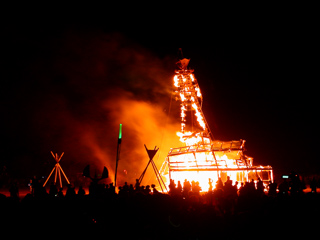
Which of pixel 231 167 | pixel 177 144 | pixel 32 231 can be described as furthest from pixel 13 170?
pixel 32 231

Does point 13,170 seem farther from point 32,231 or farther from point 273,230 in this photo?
point 273,230

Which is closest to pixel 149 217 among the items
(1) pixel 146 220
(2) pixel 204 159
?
(1) pixel 146 220

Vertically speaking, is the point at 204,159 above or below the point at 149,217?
above

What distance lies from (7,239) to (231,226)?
518 centimetres

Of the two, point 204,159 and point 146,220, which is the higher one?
point 204,159

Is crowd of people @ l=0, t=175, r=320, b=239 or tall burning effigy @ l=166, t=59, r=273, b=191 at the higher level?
tall burning effigy @ l=166, t=59, r=273, b=191

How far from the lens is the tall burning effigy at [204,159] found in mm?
15688

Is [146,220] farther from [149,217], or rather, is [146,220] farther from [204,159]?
[204,159]

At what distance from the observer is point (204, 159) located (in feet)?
57.5

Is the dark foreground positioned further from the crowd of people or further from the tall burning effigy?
the tall burning effigy

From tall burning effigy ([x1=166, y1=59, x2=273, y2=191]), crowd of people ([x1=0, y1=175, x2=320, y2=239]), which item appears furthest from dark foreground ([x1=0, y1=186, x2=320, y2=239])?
tall burning effigy ([x1=166, y1=59, x2=273, y2=191])

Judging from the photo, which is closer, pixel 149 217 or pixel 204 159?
pixel 149 217

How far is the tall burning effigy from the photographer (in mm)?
15688

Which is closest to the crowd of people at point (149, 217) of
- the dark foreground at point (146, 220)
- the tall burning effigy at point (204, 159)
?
the dark foreground at point (146, 220)
